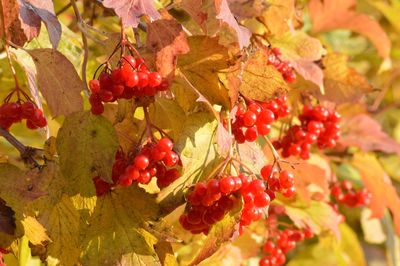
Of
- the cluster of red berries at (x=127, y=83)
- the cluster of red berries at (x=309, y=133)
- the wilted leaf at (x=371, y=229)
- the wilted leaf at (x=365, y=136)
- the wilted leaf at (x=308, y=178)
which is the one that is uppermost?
the cluster of red berries at (x=127, y=83)

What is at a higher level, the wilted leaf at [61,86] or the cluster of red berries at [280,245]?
the wilted leaf at [61,86]

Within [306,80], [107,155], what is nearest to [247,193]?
[107,155]

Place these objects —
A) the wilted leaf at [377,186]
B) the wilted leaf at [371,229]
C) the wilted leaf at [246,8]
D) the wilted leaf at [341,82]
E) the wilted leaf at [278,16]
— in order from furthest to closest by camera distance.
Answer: the wilted leaf at [371,229]
the wilted leaf at [377,186]
the wilted leaf at [341,82]
the wilted leaf at [278,16]
the wilted leaf at [246,8]

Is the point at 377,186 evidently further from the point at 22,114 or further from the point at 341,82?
the point at 22,114

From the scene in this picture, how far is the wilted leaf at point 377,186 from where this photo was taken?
2.06 meters

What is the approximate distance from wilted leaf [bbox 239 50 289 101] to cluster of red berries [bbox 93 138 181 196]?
0.57 feet

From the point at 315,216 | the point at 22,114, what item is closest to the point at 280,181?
the point at 22,114

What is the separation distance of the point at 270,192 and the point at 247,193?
0.31 feet

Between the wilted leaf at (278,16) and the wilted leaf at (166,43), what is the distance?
1.30ft

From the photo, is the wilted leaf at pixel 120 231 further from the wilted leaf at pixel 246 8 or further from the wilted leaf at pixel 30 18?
the wilted leaf at pixel 246 8

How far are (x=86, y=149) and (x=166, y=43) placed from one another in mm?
191

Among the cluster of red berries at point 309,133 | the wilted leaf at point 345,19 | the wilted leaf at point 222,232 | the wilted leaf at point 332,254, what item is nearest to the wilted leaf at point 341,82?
the cluster of red berries at point 309,133

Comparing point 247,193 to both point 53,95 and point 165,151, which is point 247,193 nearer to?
point 165,151

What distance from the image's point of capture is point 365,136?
A: 6.93 feet
